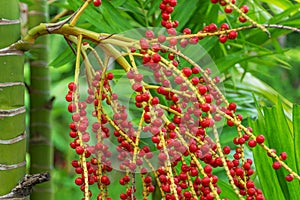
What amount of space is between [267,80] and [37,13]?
3403 mm

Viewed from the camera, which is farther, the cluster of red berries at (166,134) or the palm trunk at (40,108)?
the palm trunk at (40,108)

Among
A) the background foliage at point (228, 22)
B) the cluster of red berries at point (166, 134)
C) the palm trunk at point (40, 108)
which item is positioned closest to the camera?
the cluster of red berries at point (166, 134)

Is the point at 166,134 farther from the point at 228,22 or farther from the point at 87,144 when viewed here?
the point at 228,22

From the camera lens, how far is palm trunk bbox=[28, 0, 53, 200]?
1083mm

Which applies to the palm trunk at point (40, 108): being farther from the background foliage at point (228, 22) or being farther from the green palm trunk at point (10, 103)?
the green palm trunk at point (10, 103)

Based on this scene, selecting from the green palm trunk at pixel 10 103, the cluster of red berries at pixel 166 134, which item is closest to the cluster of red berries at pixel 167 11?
the cluster of red berries at pixel 166 134

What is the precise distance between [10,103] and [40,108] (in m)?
0.51

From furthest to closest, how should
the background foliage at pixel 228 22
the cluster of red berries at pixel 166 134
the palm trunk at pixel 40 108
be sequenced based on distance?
the palm trunk at pixel 40 108
the background foliage at pixel 228 22
the cluster of red berries at pixel 166 134

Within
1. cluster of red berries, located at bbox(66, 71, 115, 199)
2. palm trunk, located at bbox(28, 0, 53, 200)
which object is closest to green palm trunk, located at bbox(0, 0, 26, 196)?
cluster of red berries, located at bbox(66, 71, 115, 199)

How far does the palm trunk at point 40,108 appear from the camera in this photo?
3.55 ft

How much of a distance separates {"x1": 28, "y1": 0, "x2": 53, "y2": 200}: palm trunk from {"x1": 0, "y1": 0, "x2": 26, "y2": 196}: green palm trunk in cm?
47

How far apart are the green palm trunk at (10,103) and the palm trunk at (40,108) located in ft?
1.56

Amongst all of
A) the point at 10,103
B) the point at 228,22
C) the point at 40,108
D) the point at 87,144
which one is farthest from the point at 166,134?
the point at 40,108

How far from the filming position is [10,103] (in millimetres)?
596
